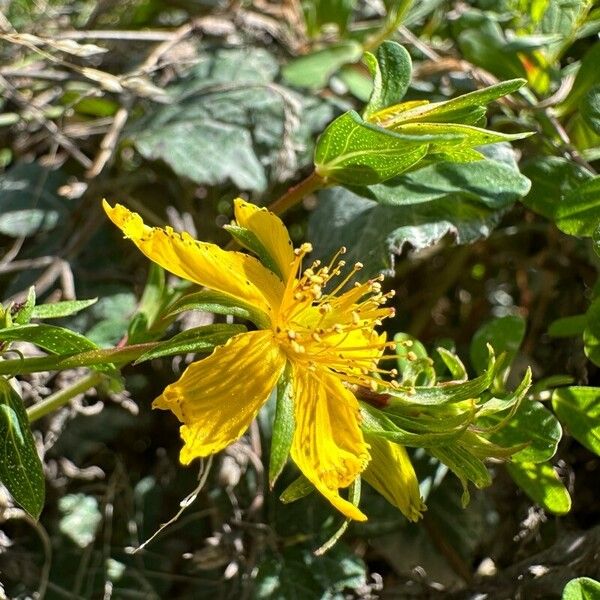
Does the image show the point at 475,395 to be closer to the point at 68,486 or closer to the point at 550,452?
the point at 550,452

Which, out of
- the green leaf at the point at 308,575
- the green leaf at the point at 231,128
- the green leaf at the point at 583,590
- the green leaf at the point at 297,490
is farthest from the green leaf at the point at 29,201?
the green leaf at the point at 583,590

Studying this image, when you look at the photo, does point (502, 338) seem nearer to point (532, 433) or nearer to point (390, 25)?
point (532, 433)

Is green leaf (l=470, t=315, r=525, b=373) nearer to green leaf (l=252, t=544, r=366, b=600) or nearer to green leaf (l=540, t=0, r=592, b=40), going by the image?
green leaf (l=252, t=544, r=366, b=600)

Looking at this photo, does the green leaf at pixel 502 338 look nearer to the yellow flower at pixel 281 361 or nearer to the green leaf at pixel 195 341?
the yellow flower at pixel 281 361

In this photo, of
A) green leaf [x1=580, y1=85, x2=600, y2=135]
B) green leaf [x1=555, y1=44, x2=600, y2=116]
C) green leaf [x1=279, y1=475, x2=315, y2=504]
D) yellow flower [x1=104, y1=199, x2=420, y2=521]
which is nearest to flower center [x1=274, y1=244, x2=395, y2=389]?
yellow flower [x1=104, y1=199, x2=420, y2=521]

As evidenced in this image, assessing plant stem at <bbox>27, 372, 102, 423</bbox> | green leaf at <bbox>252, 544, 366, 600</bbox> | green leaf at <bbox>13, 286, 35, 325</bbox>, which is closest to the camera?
green leaf at <bbox>13, 286, 35, 325</bbox>

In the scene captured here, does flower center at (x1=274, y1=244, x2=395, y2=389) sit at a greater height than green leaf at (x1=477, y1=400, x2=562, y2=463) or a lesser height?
greater
